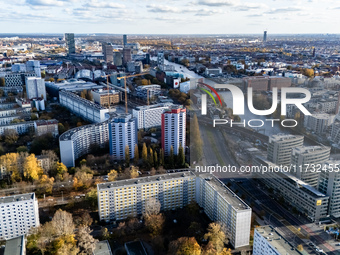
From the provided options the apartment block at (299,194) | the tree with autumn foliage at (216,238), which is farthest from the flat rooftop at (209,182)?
the apartment block at (299,194)

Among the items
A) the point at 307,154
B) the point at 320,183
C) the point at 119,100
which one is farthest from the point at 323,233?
the point at 119,100

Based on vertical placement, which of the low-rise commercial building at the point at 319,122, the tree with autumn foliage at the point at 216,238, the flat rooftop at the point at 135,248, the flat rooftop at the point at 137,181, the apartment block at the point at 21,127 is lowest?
the flat rooftop at the point at 135,248

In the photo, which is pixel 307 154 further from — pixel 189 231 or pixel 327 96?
pixel 327 96

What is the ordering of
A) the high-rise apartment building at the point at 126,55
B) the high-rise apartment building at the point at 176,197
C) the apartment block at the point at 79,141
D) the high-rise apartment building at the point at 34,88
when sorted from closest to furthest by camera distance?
the high-rise apartment building at the point at 176,197 → the apartment block at the point at 79,141 → the high-rise apartment building at the point at 34,88 → the high-rise apartment building at the point at 126,55

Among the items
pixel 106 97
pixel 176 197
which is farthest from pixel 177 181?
pixel 106 97

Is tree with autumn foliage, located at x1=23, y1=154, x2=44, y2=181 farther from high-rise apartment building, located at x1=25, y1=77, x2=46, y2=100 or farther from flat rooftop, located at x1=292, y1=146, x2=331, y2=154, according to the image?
high-rise apartment building, located at x1=25, y1=77, x2=46, y2=100

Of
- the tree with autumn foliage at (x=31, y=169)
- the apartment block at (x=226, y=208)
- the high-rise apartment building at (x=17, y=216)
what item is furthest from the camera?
the tree with autumn foliage at (x=31, y=169)

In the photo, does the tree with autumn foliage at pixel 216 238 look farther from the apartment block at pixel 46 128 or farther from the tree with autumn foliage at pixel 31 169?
the apartment block at pixel 46 128
